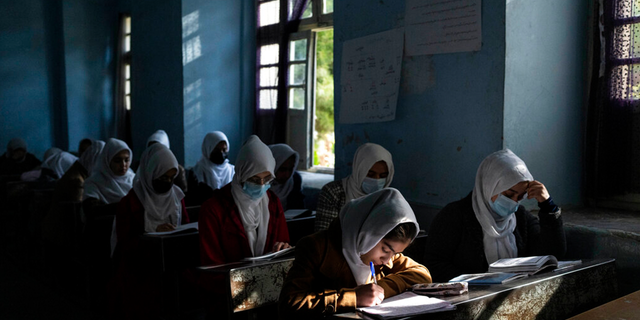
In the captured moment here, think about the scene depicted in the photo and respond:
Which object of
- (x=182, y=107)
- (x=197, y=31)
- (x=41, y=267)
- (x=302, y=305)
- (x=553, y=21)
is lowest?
(x=41, y=267)

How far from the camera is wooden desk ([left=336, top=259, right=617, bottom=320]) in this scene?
164 cm

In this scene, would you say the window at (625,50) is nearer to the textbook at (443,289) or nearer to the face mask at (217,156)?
the textbook at (443,289)

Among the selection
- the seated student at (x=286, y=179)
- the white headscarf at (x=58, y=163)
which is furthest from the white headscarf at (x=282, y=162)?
the white headscarf at (x=58, y=163)

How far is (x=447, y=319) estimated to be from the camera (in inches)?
61.4

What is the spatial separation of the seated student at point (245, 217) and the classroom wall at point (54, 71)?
253 inches

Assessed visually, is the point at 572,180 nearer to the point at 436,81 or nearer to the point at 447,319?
the point at 436,81

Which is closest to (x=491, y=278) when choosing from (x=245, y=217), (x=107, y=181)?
(x=245, y=217)

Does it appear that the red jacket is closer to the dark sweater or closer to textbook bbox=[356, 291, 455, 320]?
the dark sweater

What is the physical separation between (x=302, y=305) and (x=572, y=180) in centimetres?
208

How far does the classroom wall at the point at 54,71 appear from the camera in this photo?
8.14 m

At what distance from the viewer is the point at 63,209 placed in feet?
13.3

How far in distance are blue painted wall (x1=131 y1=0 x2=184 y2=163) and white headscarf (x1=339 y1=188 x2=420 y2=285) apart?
15.2ft

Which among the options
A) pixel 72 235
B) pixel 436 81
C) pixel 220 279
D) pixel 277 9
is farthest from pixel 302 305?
pixel 277 9

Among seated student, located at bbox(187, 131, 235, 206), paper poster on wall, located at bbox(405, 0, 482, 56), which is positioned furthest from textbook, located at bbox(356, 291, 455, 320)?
seated student, located at bbox(187, 131, 235, 206)
